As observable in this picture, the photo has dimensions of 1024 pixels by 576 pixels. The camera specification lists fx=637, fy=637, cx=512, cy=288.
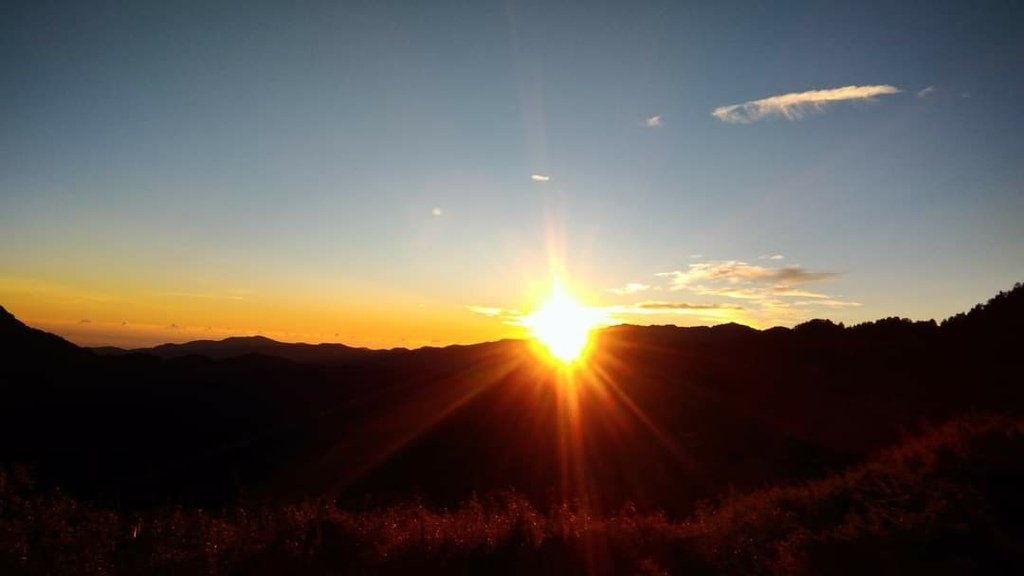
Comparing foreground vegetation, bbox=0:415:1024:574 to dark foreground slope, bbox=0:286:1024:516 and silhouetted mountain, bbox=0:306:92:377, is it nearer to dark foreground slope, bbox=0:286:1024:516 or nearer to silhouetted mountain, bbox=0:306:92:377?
dark foreground slope, bbox=0:286:1024:516

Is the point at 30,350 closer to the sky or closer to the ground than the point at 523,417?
closer to the sky

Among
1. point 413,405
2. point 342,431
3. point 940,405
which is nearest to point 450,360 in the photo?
point 413,405

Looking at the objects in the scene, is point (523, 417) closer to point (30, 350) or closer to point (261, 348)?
point (30, 350)

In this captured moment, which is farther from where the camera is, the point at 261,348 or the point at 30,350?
the point at 261,348

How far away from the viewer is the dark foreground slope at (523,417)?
25.8m

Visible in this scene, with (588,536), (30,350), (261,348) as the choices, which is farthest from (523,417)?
(261,348)

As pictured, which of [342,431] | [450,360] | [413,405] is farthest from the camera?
[450,360]

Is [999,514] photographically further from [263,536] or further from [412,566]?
[263,536]

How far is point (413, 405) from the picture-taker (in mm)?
50844

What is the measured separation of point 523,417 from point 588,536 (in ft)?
105

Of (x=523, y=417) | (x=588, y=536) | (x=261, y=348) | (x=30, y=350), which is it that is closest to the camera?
(x=588, y=536)

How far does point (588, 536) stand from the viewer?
842cm

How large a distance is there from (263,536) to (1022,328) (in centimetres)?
3031

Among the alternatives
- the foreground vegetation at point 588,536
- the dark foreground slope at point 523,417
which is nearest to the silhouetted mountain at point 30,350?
the dark foreground slope at point 523,417
